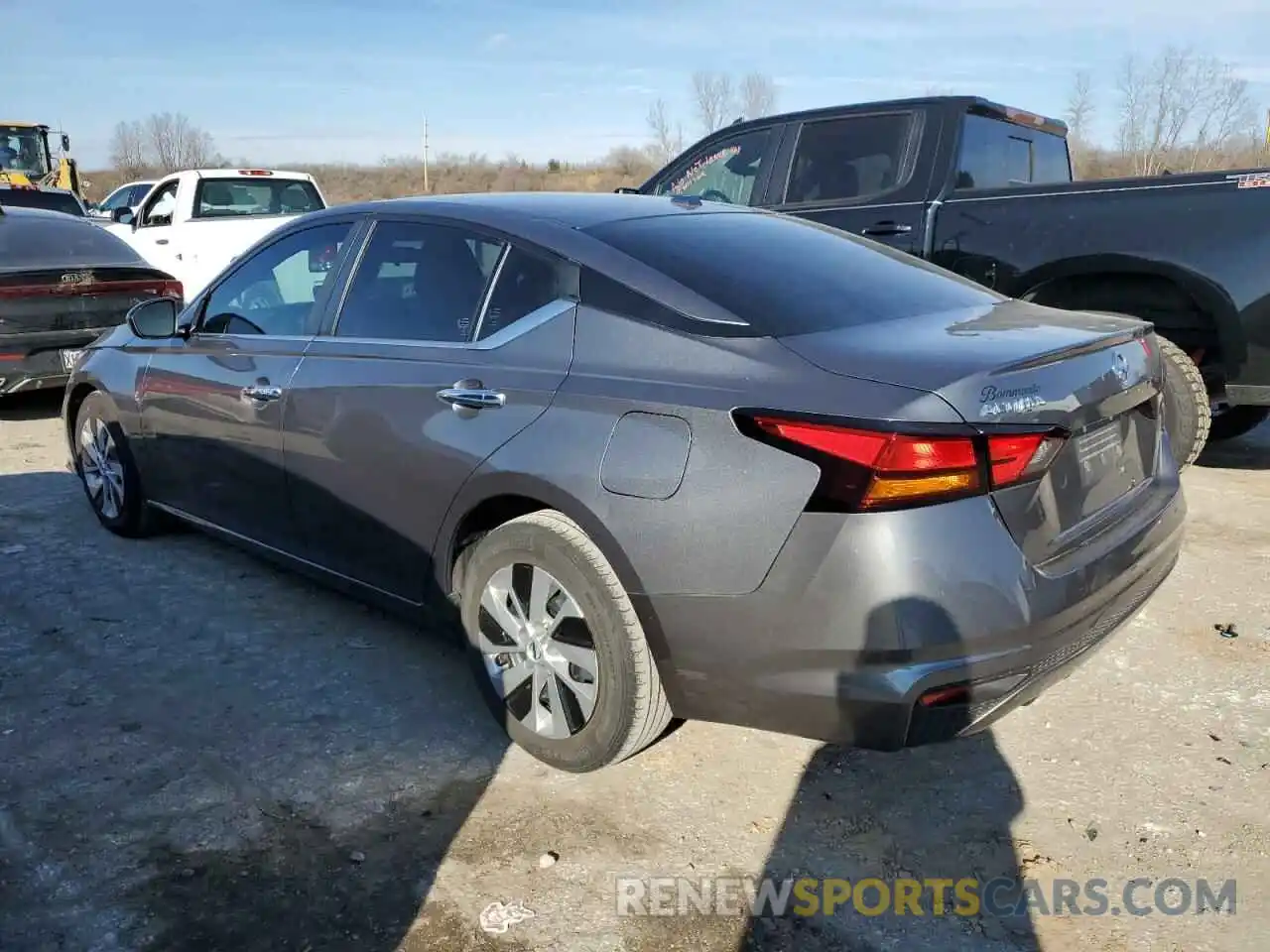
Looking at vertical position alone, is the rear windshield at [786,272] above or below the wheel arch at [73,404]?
above

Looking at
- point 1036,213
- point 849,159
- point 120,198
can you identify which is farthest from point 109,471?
point 120,198

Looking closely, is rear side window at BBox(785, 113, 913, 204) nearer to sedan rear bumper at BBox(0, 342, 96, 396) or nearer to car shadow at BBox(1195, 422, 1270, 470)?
car shadow at BBox(1195, 422, 1270, 470)

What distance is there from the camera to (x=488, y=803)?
288cm

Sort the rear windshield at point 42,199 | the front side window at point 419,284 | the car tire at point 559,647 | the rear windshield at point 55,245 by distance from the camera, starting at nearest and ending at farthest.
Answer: the car tire at point 559,647 → the front side window at point 419,284 → the rear windshield at point 55,245 → the rear windshield at point 42,199

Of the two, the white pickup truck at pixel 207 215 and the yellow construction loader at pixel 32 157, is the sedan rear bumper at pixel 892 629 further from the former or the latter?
the yellow construction loader at pixel 32 157

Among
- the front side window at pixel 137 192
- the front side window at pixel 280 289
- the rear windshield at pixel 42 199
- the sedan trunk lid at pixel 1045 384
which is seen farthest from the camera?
the front side window at pixel 137 192

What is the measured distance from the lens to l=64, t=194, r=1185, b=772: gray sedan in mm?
2361

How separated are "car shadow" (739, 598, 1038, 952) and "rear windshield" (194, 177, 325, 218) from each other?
1053 centimetres

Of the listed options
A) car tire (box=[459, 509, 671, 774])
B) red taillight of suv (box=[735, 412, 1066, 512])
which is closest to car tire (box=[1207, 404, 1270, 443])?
red taillight of suv (box=[735, 412, 1066, 512])

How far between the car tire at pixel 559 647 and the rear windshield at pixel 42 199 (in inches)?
504

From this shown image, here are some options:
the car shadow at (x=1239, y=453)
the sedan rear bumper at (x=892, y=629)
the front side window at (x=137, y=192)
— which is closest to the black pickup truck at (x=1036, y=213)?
the car shadow at (x=1239, y=453)

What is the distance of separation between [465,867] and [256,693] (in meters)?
1.28

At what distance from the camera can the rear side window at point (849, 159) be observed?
20.4 feet

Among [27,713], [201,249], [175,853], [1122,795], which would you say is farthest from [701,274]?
[201,249]
